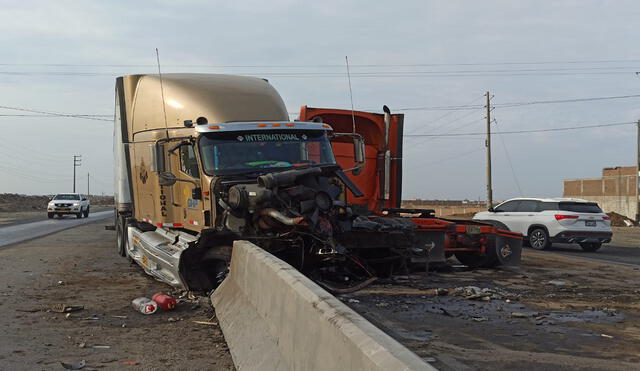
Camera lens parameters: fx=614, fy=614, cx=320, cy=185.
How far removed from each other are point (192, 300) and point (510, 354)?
14.4ft

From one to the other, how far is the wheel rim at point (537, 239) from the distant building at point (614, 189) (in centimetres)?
3974

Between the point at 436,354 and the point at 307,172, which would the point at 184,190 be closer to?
the point at 307,172

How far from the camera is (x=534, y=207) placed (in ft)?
61.8

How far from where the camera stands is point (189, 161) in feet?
31.2

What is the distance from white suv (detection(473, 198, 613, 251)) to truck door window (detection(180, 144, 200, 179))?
11.0m

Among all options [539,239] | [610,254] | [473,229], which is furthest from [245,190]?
[610,254]

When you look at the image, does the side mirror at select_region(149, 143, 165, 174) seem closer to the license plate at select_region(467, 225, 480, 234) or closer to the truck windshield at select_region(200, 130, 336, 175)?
the truck windshield at select_region(200, 130, 336, 175)

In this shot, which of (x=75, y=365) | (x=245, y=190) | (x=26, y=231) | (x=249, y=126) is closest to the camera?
(x=75, y=365)

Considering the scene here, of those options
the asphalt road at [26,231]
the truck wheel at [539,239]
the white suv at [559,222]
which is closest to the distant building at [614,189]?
the white suv at [559,222]

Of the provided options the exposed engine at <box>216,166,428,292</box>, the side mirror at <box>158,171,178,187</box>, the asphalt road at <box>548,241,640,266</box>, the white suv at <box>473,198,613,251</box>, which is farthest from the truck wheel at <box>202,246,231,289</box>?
the white suv at <box>473,198,613,251</box>

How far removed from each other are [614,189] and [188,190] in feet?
185

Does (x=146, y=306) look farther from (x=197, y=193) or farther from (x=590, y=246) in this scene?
(x=590, y=246)

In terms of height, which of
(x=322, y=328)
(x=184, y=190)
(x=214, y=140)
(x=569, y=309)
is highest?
(x=214, y=140)

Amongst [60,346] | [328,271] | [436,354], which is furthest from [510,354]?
[60,346]
